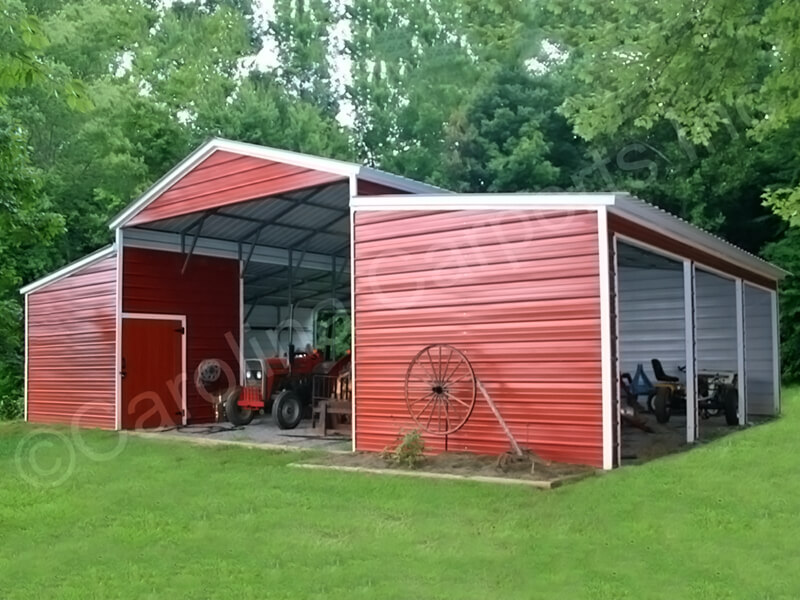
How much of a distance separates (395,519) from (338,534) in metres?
0.61

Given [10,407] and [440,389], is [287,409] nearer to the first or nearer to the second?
[440,389]

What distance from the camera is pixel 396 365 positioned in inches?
413

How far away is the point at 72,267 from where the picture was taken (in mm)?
15828

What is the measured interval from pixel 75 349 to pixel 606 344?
10.6 metres

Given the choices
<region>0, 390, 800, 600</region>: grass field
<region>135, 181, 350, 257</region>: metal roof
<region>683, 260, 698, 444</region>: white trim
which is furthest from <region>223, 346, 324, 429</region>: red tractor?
<region>683, 260, 698, 444</region>: white trim

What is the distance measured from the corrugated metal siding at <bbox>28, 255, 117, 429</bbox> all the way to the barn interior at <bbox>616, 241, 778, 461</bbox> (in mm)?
8713

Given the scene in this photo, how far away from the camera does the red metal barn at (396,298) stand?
30.1 ft

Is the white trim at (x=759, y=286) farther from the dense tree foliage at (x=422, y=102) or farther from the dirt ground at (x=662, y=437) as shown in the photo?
the dirt ground at (x=662, y=437)

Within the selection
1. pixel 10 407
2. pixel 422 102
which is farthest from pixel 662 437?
pixel 422 102

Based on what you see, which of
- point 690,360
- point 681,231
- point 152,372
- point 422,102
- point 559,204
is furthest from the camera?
point 422,102

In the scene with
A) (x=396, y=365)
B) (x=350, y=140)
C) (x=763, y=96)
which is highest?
(x=350, y=140)

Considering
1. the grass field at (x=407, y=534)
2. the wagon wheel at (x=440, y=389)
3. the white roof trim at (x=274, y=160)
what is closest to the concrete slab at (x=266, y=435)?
the wagon wheel at (x=440, y=389)

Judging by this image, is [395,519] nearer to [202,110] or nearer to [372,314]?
[372,314]

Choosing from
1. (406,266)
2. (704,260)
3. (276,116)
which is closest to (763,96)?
(704,260)
